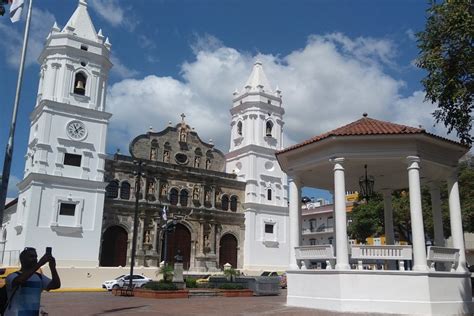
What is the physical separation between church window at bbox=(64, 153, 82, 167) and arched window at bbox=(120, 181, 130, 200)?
16.1ft

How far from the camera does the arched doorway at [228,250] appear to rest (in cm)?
4575

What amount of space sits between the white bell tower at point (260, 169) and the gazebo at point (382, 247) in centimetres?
2944

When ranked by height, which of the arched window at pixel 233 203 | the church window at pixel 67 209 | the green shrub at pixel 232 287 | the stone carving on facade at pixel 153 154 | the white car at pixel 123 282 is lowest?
the white car at pixel 123 282

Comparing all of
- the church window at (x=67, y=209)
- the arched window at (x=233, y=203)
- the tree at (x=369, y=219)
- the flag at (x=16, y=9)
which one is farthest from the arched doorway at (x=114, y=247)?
the flag at (x=16, y=9)

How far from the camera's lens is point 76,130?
37.7 meters

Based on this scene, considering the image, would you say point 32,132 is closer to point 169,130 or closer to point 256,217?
point 169,130

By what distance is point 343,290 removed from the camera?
14188 millimetres

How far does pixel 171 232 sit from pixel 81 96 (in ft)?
48.1

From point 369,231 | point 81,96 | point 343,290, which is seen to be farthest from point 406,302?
point 81,96

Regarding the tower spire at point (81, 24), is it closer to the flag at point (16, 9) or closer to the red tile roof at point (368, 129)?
the flag at point (16, 9)

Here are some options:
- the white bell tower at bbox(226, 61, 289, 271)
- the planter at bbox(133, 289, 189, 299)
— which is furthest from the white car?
the white bell tower at bbox(226, 61, 289, 271)

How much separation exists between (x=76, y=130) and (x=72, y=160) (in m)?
2.54

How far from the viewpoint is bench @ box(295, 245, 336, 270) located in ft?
50.2

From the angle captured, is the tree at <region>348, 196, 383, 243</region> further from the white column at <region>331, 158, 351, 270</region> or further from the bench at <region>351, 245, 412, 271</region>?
the bench at <region>351, 245, 412, 271</region>
